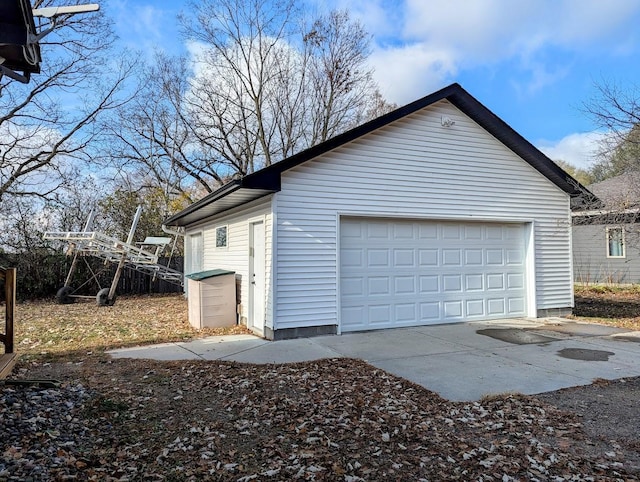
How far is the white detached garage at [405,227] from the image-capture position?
7.60 m

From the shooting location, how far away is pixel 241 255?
9070mm

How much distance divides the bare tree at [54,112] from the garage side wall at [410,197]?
14084mm

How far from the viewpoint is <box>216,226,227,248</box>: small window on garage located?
10.3 meters

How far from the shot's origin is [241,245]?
9062 millimetres

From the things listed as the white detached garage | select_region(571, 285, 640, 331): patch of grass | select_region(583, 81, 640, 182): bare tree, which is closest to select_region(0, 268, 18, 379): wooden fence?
the white detached garage

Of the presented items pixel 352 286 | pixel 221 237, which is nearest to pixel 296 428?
pixel 352 286

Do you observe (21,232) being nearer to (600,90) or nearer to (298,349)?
(298,349)

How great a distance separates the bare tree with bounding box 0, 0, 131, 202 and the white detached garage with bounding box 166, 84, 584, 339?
11.3 metres

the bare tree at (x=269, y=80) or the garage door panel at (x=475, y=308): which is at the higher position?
the bare tree at (x=269, y=80)

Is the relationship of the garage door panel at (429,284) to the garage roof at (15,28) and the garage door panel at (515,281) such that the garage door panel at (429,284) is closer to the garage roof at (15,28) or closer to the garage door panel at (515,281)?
the garage door panel at (515,281)

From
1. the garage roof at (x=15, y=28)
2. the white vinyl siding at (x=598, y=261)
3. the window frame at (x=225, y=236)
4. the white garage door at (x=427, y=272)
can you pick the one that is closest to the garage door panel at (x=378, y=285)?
the white garage door at (x=427, y=272)

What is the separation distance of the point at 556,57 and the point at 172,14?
16.2 metres

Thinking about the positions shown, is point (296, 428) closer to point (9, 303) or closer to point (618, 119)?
point (9, 303)

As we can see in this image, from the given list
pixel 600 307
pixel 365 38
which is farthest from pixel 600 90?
pixel 365 38
